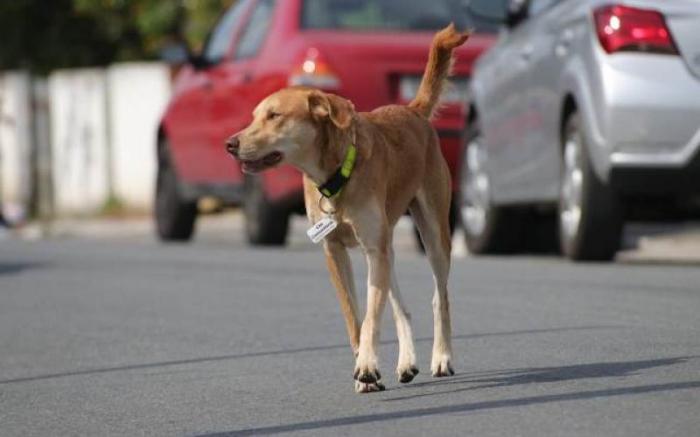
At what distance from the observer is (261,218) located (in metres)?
14.9

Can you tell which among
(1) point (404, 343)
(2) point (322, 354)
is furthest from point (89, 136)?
(1) point (404, 343)

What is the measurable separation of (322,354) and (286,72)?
534 centimetres

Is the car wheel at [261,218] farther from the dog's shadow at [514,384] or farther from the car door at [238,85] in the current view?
the dog's shadow at [514,384]

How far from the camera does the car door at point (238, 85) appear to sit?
1441 centimetres

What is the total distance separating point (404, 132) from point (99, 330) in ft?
8.22

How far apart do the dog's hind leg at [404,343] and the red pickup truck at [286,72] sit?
18.3 feet

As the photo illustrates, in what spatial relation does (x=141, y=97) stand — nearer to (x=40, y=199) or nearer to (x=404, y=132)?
(x=40, y=199)

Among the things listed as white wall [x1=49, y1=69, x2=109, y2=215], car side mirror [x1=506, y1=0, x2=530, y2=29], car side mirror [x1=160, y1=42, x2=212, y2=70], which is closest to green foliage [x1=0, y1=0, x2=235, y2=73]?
white wall [x1=49, y1=69, x2=109, y2=215]

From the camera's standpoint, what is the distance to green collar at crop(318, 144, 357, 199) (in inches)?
291

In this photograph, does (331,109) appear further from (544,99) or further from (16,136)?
(16,136)

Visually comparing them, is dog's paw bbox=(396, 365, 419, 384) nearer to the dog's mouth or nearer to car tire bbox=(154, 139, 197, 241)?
the dog's mouth

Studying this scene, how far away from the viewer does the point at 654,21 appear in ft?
37.4

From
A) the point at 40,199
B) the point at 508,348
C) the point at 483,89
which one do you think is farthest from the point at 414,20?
the point at 40,199

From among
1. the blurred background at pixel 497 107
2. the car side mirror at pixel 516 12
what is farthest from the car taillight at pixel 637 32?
the car side mirror at pixel 516 12
